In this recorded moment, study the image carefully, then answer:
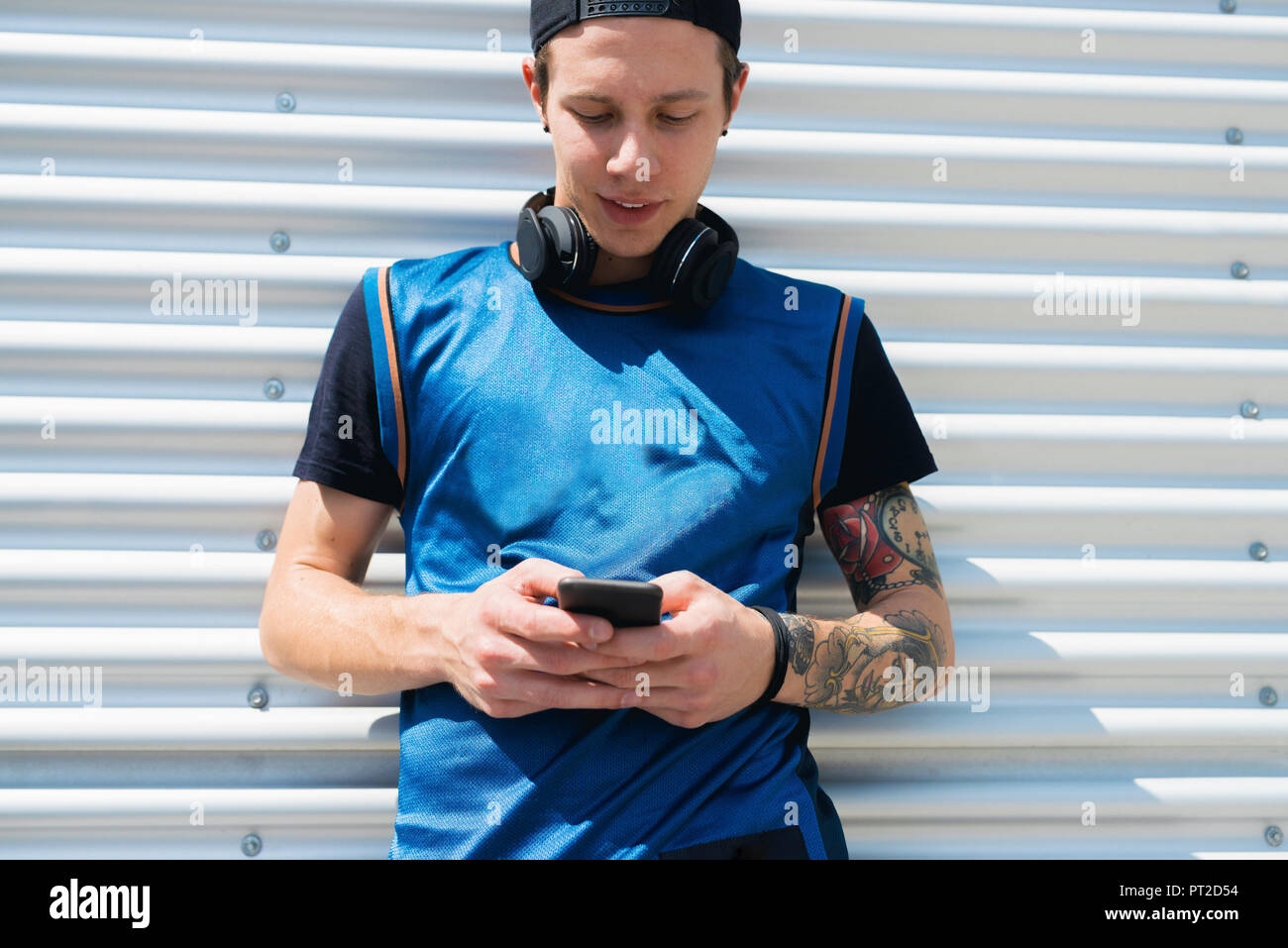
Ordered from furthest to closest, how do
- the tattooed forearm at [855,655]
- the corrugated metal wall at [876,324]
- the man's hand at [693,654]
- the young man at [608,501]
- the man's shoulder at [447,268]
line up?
1. the corrugated metal wall at [876,324]
2. the man's shoulder at [447,268]
3. the tattooed forearm at [855,655]
4. the young man at [608,501]
5. the man's hand at [693,654]

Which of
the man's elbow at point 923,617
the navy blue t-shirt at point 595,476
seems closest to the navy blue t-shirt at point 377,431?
the navy blue t-shirt at point 595,476

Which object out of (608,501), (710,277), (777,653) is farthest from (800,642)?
(710,277)

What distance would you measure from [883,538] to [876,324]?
702 millimetres

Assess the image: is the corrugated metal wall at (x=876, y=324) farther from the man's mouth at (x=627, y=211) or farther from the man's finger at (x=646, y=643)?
the man's finger at (x=646, y=643)

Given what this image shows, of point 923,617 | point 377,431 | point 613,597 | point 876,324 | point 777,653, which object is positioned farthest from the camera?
point 876,324

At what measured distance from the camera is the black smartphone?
1601 millimetres

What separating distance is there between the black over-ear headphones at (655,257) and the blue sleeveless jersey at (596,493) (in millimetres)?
63

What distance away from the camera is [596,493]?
190 centimetres

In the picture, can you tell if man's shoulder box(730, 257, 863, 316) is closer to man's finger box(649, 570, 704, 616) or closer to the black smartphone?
man's finger box(649, 570, 704, 616)

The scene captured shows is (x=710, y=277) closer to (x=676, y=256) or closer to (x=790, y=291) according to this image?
(x=676, y=256)

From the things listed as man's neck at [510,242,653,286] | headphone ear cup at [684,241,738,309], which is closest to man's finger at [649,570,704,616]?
headphone ear cup at [684,241,738,309]

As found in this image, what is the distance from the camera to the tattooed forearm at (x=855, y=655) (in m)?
1.94

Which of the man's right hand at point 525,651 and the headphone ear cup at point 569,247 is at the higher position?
the headphone ear cup at point 569,247
